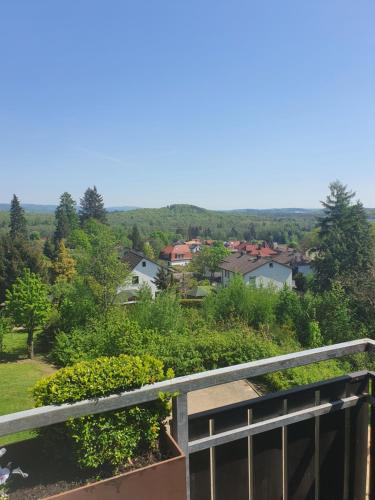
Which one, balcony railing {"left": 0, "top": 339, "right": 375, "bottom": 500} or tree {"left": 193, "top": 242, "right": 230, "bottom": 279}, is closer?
balcony railing {"left": 0, "top": 339, "right": 375, "bottom": 500}

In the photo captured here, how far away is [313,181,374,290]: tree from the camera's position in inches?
1009

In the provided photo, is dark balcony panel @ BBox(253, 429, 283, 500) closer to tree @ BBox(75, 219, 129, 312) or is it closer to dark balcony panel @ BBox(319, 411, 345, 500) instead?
dark balcony panel @ BBox(319, 411, 345, 500)

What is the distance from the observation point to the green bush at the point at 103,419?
64.1 inches

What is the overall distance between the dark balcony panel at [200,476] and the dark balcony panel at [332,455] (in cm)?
70

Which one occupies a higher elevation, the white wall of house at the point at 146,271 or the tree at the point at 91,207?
the tree at the point at 91,207

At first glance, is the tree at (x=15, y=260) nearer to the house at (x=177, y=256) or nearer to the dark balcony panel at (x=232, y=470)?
the dark balcony panel at (x=232, y=470)

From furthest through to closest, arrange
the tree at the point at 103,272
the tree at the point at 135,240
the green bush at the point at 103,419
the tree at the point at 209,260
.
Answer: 1. the tree at the point at 135,240
2. the tree at the point at 209,260
3. the tree at the point at 103,272
4. the green bush at the point at 103,419

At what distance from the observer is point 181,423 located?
5.70 feet

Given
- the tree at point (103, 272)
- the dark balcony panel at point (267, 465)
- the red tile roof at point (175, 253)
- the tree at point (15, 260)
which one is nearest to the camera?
the dark balcony panel at point (267, 465)

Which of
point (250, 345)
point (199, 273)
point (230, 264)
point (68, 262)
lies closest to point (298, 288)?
point (230, 264)

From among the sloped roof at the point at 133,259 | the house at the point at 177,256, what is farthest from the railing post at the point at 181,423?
the house at the point at 177,256

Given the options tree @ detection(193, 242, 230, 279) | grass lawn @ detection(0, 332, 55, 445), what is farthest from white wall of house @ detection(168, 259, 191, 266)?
grass lawn @ detection(0, 332, 55, 445)

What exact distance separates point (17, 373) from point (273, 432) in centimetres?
1268

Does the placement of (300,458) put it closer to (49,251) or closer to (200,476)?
(200,476)
